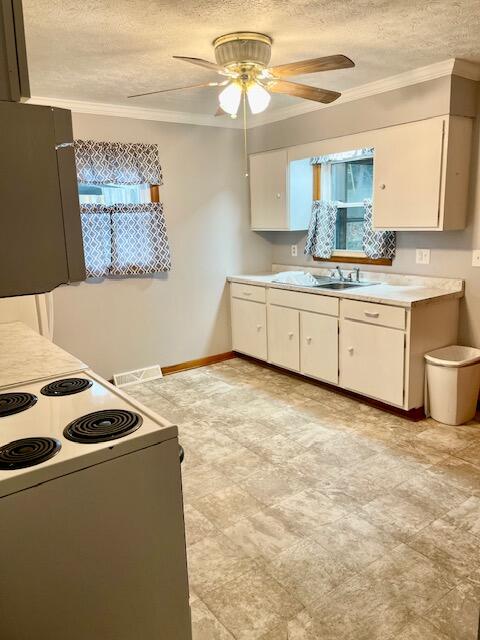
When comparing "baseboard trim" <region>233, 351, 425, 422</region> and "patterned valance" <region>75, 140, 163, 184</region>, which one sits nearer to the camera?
"baseboard trim" <region>233, 351, 425, 422</region>

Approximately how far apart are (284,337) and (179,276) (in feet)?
3.77

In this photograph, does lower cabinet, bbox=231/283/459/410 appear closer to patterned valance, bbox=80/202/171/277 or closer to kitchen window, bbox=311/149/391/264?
kitchen window, bbox=311/149/391/264

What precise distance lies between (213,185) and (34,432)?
3753 millimetres

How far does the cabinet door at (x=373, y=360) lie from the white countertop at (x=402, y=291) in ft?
0.69

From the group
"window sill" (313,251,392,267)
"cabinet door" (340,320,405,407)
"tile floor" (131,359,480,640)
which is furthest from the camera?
"window sill" (313,251,392,267)

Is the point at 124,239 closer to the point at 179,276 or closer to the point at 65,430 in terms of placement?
the point at 179,276

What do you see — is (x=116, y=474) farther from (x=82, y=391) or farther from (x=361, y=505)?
(x=361, y=505)

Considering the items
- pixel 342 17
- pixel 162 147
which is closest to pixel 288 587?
pixel 342 17

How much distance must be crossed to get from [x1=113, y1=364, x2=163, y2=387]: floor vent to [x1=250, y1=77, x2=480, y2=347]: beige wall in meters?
2.15

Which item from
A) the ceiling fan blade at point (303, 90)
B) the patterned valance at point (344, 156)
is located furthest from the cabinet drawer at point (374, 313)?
the ceiling fan blade at point (303, 90)

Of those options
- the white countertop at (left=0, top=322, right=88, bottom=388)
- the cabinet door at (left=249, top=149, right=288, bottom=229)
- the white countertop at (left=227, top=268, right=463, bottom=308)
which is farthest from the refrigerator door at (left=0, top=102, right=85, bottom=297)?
the cabinet door at (left=249, top=149, right=288, bottom=229)

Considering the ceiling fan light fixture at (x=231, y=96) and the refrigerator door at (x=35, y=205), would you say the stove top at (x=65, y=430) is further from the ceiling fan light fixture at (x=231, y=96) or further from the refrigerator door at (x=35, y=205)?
the ceiling fan light fixture at (x=231, y=96)

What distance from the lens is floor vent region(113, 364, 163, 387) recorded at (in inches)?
169

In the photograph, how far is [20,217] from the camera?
108 cm
